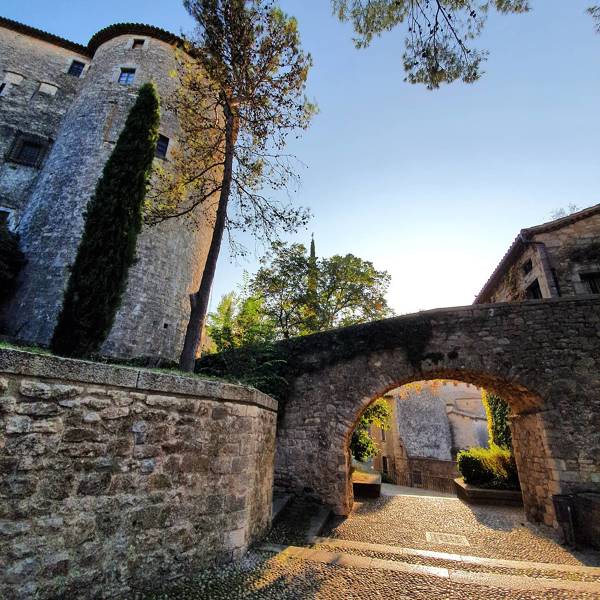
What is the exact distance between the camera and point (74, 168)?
477 inches

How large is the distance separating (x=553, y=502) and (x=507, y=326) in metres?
3.16

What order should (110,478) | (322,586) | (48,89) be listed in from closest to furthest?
(110,478)
(322,586)
(48,89)

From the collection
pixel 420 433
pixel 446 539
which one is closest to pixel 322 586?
pixel 446 539

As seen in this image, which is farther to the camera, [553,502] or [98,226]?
[98,226]

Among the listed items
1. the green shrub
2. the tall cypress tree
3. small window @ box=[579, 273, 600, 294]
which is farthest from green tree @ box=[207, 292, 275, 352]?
small window @ box=[579, 273, 600, 294]

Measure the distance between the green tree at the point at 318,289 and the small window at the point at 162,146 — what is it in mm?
6146

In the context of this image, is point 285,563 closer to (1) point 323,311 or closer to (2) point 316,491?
(2) point 316,491

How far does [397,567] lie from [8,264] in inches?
Answer: 539

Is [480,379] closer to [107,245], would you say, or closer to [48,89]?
[107,245]

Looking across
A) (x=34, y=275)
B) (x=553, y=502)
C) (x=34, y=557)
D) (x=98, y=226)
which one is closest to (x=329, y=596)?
(x=34, y=557)

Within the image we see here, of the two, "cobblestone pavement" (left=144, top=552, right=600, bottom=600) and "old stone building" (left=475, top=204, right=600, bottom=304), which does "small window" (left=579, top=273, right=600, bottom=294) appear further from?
"cobblestone pavement" (left=144, top=552, right=600, bottom=600)

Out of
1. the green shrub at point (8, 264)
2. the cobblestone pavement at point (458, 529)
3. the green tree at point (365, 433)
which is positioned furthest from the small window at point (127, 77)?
the cobblestone pavement at point (458, 529)

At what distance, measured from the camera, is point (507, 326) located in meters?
6.66

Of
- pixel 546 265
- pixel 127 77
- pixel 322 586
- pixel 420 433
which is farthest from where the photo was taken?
pixel 420 433
